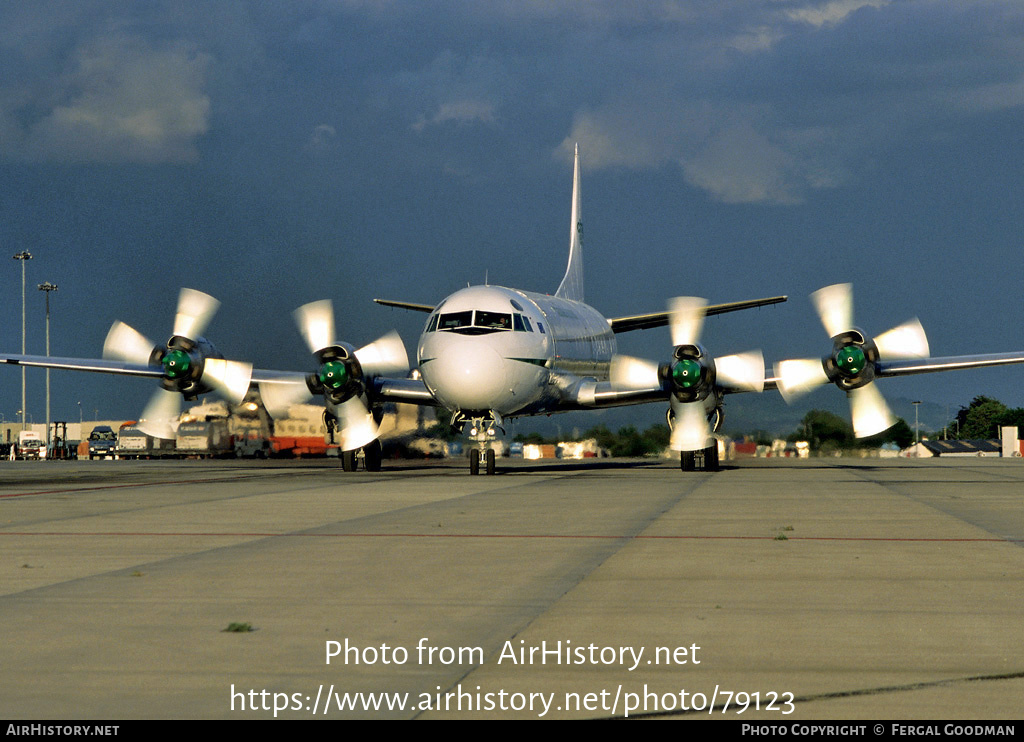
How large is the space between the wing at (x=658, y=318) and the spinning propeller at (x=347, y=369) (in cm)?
932

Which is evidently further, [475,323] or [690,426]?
[690,426]

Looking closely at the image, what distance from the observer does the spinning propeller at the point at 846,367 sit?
31672 mm

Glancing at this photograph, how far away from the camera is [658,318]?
127 ft

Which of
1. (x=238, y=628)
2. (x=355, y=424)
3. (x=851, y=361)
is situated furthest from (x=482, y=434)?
(x=238, y=628)

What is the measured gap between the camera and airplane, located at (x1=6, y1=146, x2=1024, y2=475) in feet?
95.2

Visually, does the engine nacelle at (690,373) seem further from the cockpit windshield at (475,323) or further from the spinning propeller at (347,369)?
the spinning propeller at (347,369)

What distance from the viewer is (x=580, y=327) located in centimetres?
3597

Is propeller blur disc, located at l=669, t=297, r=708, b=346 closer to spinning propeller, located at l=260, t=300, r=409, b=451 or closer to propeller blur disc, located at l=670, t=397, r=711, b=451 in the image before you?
propeller blur disc, located at l=670, t=397, r=711, b=451

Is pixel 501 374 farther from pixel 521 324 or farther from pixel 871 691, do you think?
pixel 871 691

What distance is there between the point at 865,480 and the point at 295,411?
37.5 m

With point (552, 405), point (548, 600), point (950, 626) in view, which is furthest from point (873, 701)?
point (552, 405)

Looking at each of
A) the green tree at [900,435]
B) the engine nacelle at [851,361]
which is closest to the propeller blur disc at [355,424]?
the engine nacelle at [851,361]

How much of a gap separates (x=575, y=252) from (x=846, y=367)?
889 inches

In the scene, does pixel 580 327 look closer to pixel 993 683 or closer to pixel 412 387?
pixel 412 387
